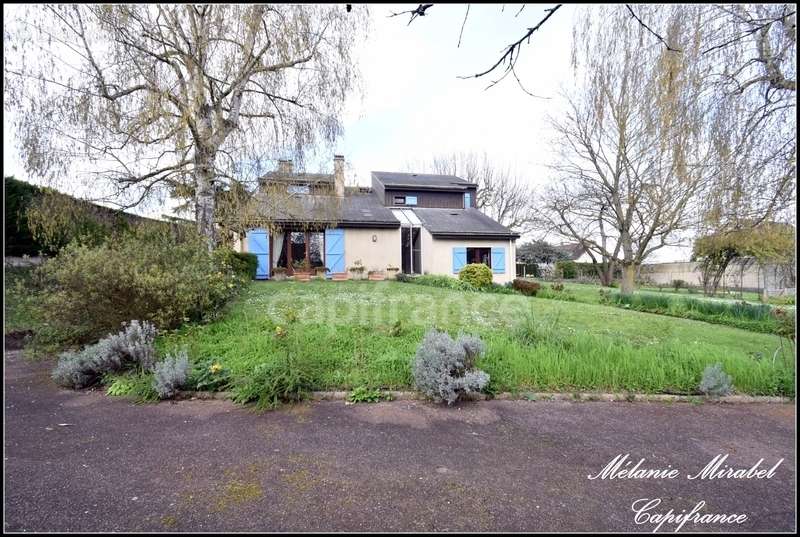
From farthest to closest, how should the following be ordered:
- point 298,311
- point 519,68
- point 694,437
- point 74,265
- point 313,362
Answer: point 298,311 → point 74,265 → point 313,362 → point 694,437 → point 519,68

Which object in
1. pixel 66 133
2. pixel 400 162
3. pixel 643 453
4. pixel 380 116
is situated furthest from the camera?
pixel 400 162

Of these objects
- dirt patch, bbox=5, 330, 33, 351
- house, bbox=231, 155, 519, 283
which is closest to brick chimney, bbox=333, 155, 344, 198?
house, bbox=231, 155, 519, 283

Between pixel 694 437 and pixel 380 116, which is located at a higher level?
pixel 380 116

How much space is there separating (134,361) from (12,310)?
529 centimetres

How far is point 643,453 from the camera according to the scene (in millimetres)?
2506

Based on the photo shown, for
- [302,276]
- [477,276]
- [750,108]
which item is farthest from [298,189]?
[477,276]

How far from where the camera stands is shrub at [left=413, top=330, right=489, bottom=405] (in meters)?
3.32

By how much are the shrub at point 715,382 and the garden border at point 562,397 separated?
62mm

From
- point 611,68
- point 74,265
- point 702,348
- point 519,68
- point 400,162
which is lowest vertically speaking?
point 702,348

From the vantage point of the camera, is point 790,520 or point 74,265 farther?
point 74,265

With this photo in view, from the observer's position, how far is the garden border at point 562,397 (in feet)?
11.4

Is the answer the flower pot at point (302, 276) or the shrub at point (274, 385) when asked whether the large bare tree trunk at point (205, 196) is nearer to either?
the shrub at point (274, 385)

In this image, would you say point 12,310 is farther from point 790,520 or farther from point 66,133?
point 790,520

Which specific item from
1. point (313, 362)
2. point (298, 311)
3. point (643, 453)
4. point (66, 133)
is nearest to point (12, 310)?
point (66, 133)
